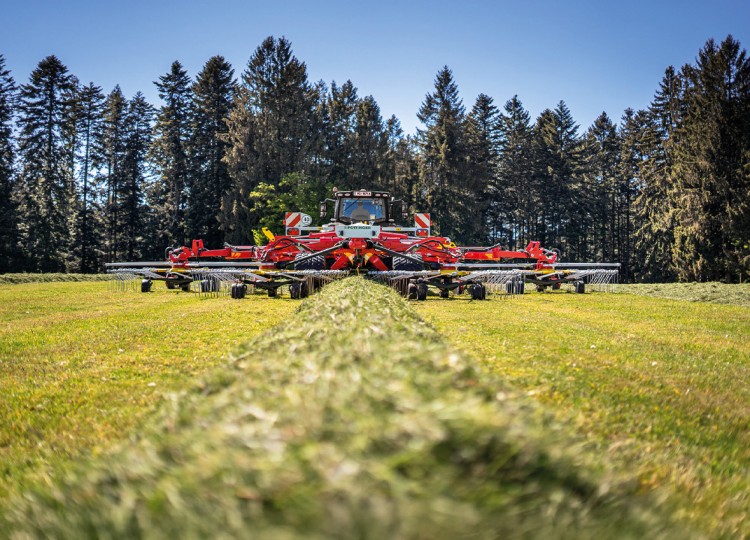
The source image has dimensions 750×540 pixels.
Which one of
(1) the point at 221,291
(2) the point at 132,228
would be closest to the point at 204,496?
(1) the point at 221,291

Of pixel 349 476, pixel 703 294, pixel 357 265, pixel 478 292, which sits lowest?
pixel 703 294

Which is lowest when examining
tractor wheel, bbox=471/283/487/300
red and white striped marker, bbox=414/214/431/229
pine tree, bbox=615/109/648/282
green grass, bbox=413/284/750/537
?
green grass, bbox=413/284/750/537

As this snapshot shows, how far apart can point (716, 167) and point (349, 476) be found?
112 feet

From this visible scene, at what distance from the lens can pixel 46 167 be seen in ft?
114

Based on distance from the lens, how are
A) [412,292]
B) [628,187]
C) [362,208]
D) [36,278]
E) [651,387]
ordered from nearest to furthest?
[651,387]
[412,292]
[362,208]
[36,278]
[628,187]

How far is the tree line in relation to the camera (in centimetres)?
2894

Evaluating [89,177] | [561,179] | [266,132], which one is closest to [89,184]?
[89,177]

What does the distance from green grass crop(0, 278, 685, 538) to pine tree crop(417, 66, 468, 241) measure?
136 feet

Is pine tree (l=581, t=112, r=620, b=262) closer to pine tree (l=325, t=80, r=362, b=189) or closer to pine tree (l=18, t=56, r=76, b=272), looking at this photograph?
pine tree (l=325, t=80, r=362, b=189)

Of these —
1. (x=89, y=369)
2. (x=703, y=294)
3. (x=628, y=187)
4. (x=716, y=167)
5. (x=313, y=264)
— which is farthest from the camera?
(x=628, y=187)

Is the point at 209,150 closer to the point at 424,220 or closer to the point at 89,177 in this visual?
the point at 89,177

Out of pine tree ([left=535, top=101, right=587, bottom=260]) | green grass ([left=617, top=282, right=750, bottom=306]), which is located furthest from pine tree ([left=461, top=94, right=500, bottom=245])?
green grass ([left=617, top=282, right=750, bottom=306])

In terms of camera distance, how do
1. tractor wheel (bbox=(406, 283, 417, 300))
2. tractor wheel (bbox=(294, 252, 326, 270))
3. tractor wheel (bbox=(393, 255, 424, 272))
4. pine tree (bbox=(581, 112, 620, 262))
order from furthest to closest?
pine tree (bbox=(581, 112, 620, 262)) < tractor wheel (bbox=(393, 255, 424, 272)) < tractor wheel (bbox=(294, 252, 326, 270)) < tractor wheel (bbox=(406, 283, 417, 300))

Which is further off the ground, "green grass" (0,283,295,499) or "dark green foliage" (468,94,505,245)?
"dark green foliage" (468,94,505,245)
